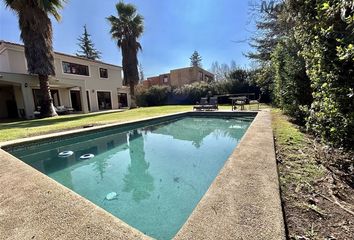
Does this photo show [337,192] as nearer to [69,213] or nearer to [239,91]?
[69,213]

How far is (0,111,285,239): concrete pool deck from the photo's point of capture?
1760mm

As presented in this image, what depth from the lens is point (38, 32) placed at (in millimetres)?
13414

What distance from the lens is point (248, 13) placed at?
1014cm

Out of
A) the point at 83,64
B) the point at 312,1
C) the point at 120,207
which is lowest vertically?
the point at 120,207

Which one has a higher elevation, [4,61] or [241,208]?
[4,61]

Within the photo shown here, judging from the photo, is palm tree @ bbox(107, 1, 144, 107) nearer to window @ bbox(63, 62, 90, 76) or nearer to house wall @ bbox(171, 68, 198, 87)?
window @ bbox(63, 62, 90, 76)

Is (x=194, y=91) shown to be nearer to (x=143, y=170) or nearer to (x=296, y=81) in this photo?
(x=296, y=81)

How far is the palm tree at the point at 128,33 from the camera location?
21.6 m

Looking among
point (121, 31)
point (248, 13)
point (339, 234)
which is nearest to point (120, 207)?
point (339, 234)

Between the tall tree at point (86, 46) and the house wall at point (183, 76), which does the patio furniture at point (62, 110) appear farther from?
the tall tree at point (86, 46)

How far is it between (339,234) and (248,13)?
428 inches

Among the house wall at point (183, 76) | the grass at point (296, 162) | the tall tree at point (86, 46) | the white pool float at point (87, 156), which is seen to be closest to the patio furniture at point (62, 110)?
the white pool float at point (87, 156)

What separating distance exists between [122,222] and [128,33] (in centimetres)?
2316

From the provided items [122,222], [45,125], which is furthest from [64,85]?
[122,222]
